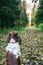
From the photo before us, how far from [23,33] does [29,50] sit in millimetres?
847

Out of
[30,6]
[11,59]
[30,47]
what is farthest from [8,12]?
[11,59]

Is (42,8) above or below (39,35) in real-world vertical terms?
above

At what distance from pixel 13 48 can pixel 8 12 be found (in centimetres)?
378

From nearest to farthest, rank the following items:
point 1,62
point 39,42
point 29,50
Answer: point 1,62, point 29,50, point 39,42

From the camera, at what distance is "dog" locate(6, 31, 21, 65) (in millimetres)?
1504

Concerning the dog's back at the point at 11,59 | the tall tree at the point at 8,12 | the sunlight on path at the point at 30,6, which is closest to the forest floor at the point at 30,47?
the sunlight on path at the point at 30,6

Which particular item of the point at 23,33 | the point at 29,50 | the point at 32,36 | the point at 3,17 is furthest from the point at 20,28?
the point at 3,17

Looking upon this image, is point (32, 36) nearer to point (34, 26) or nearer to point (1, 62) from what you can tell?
point (34, 26)

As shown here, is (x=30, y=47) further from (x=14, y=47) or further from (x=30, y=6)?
(x=14, y=47)

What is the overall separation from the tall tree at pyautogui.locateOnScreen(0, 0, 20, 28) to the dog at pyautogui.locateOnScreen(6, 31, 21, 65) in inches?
121

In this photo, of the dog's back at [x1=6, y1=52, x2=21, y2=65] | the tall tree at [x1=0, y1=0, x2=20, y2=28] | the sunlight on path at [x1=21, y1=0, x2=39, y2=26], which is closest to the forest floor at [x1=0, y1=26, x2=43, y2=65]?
the sunlight on path at [x1=21, y1=0, x2=39, y2=26]

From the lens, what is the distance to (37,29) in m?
4.64

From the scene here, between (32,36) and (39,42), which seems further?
(32,36)

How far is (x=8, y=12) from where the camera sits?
17.2ft
